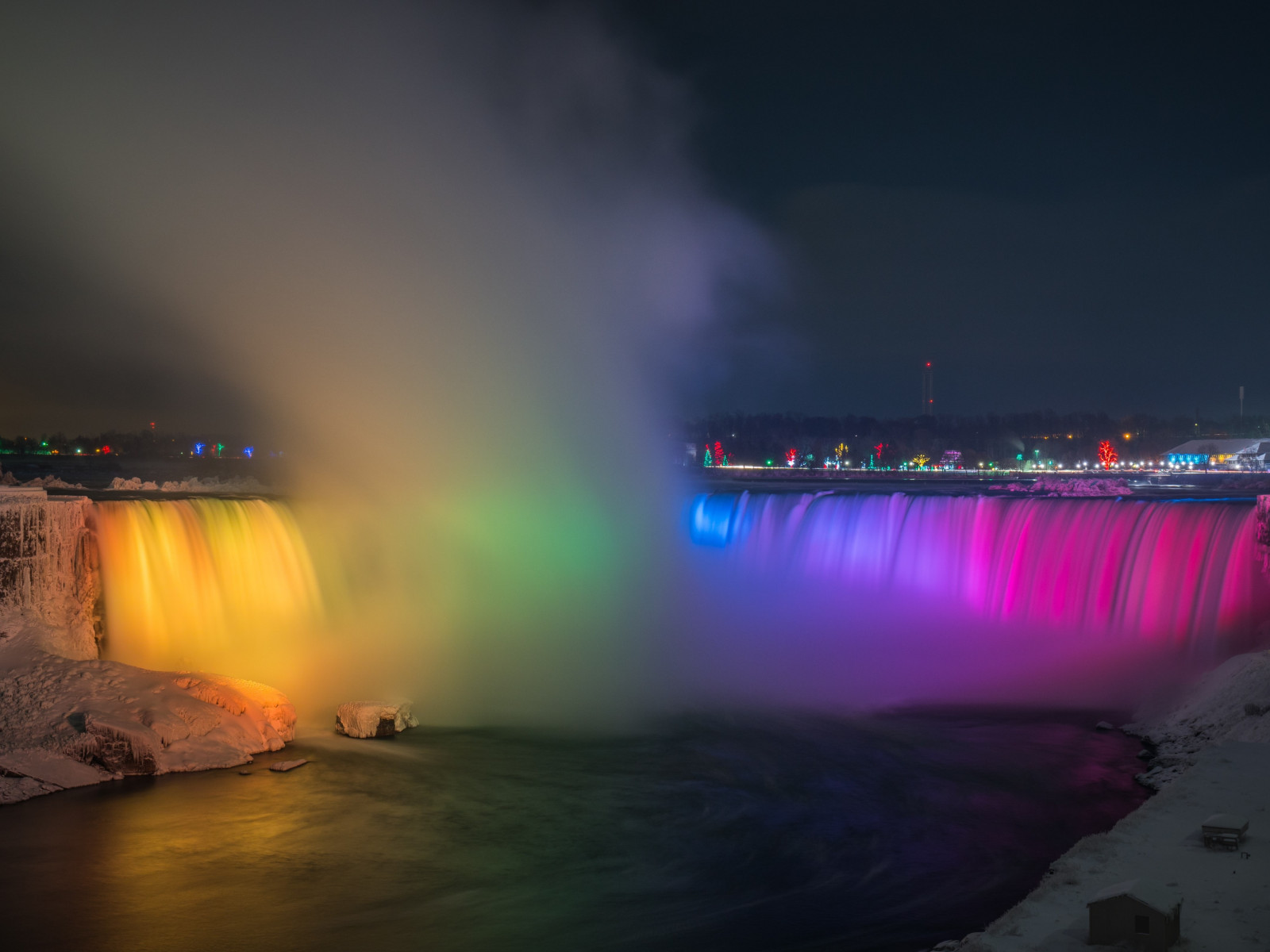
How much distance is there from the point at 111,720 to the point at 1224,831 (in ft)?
46.0

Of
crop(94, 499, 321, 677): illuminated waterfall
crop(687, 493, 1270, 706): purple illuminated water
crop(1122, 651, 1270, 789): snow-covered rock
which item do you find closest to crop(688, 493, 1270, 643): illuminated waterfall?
crop(687, 493, 1270, 706): purple illuminated water

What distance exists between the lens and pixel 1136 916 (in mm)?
7008

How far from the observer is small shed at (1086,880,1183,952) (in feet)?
22.7

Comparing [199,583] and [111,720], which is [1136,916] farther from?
[199,583]

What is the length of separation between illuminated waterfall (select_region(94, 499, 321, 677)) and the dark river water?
18.4ft

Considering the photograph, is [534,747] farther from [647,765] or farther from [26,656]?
[26,656]

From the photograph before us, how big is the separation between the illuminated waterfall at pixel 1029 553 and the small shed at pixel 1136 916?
13395 mm

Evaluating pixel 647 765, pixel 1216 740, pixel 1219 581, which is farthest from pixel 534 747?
pixel 1219 581

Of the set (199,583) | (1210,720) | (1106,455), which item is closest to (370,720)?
(199,583)

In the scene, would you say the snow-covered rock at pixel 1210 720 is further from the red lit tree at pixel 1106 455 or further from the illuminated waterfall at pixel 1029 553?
the red lit tree at pixel 1106 455

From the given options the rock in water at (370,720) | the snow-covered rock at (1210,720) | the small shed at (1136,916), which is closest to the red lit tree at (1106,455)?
the snow-covered rock at (1210,720)

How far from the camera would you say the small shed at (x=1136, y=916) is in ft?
22.7

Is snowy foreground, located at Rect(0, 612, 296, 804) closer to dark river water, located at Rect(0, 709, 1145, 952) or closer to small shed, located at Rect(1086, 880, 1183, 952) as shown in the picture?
dark river water, located at Rect(0, 709, 1145, 952)

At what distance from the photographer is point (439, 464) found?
3094cm
